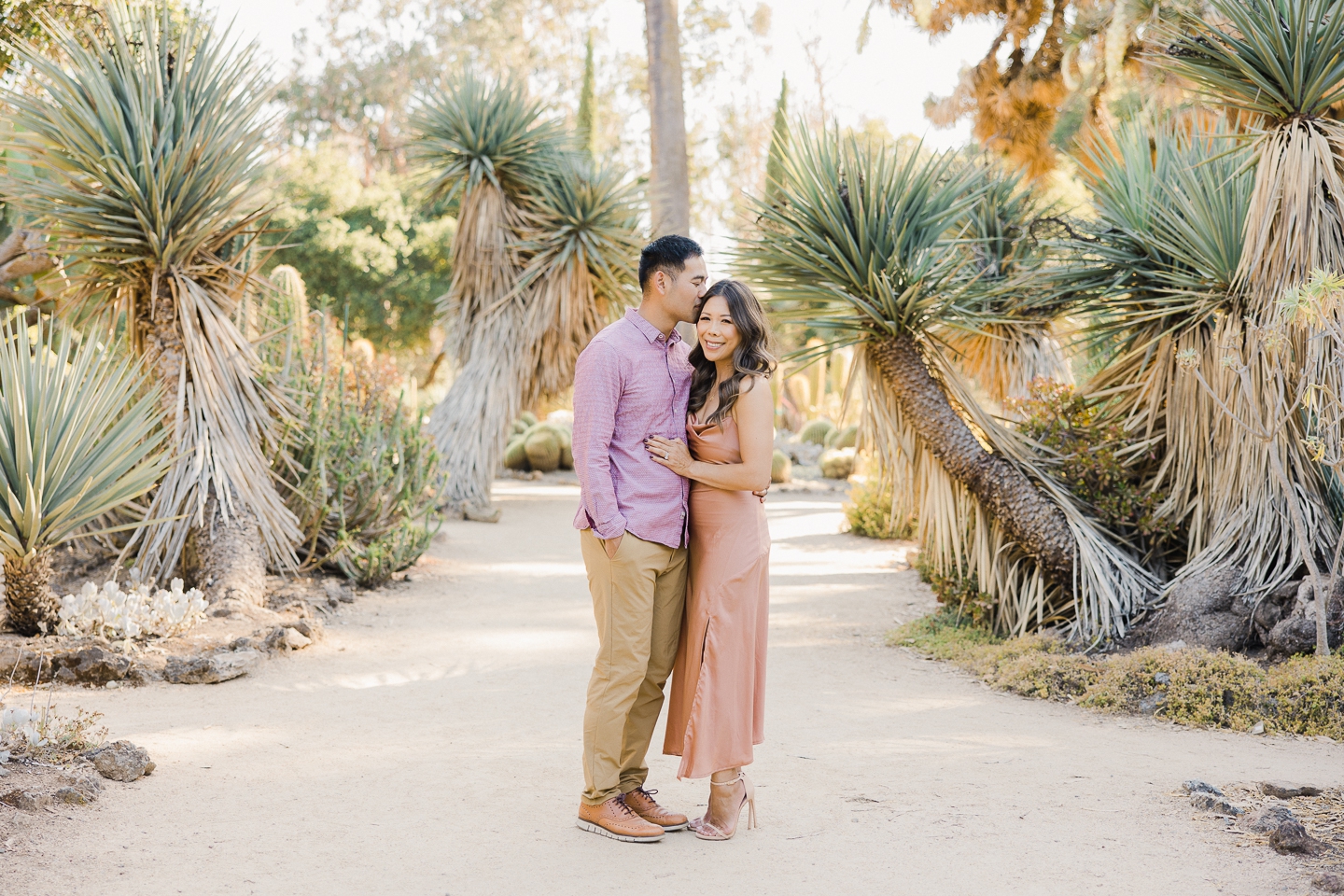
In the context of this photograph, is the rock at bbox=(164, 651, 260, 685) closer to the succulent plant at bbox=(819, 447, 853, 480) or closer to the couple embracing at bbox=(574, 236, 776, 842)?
the couple embracing at bbox=(574, 236, 776, 842)

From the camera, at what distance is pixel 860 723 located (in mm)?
4535

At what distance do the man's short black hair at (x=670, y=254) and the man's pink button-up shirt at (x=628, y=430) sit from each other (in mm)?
161

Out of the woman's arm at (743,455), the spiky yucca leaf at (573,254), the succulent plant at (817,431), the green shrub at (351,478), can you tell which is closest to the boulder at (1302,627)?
the woman's arm at (743,455)

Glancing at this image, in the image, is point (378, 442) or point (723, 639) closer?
point (723, 639)

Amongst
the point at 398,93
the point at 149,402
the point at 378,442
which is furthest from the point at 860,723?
the point at 398,93

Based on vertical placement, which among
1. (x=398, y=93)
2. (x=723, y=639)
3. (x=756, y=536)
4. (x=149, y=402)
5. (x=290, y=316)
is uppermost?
(x=398, y=93)

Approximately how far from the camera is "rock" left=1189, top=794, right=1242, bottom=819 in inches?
133

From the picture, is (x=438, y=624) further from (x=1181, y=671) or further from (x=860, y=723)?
(x=1181, y=671)

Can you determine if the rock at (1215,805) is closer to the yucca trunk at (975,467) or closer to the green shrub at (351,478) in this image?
the yucca trunk at (975,467)

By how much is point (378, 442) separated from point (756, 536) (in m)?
5.30

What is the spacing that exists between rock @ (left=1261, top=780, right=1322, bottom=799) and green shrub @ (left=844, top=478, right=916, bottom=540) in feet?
20.4

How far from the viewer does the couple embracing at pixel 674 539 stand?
10.6 feet

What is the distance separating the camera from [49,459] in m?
4.98

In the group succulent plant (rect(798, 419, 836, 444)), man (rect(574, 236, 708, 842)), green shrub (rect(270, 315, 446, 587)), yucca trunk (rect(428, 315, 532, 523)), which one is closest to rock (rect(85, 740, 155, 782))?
man (rect(574, 236, 708, 842))
